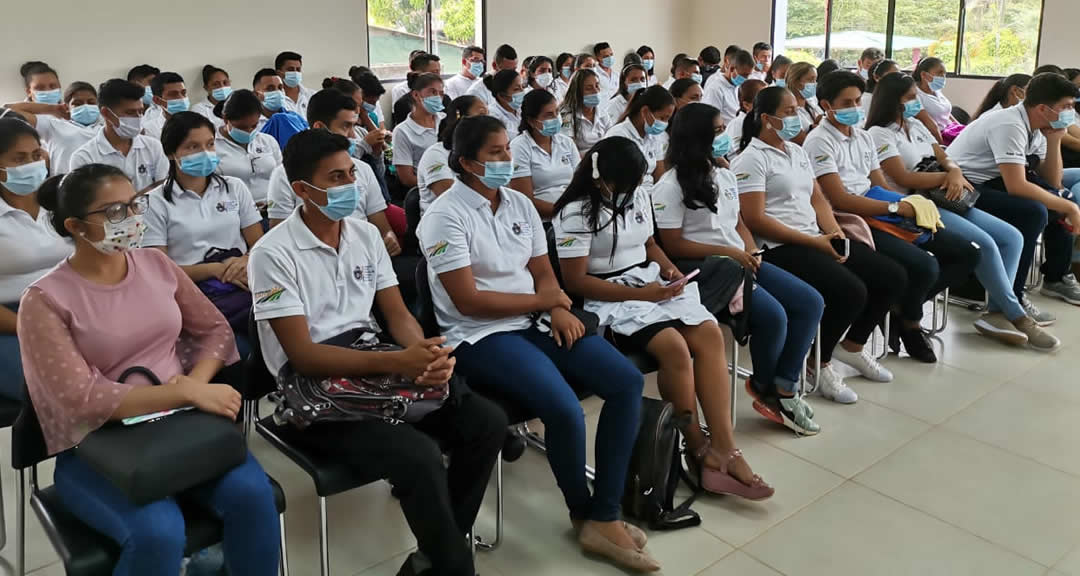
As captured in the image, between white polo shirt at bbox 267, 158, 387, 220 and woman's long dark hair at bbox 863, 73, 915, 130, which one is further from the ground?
woman's long dark hair at bbox 863, 73, 915, 130

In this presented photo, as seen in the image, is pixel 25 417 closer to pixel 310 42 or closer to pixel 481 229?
pixel 481 229

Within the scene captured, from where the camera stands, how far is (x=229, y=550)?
1.79 metres

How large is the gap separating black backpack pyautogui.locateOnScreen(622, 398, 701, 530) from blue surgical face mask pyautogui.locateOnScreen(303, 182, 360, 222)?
995 mm

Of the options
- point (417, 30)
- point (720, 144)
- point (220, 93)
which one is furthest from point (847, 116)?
point (417, 30)

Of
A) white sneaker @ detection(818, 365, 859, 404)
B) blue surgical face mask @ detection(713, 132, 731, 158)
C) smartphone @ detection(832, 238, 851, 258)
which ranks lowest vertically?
white sneaker @ detection(818, 365, 859, 404)

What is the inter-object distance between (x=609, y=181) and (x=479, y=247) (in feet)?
1.65

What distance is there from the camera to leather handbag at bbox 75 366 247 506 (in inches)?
65.5

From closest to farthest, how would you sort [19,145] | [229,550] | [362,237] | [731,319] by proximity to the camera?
1. [229,550]
2. [362,237]
3. [19,145]
4. [731,319]

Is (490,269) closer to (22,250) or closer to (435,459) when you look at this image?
(435,459)

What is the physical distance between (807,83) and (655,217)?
287 centimetres

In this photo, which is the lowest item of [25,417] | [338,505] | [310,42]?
[338,505]

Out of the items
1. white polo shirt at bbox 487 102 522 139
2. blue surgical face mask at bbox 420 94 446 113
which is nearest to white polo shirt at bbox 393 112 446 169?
blue surgical face mask at bbox 420 94 446 113

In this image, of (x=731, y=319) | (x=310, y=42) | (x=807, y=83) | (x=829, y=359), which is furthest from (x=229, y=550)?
(x=310, y=42)

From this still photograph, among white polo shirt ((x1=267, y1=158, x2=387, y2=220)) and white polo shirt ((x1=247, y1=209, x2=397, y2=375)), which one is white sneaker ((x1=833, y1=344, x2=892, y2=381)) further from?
white polo shirt ((x1=247, y1=209, x2=397, y2=375))
